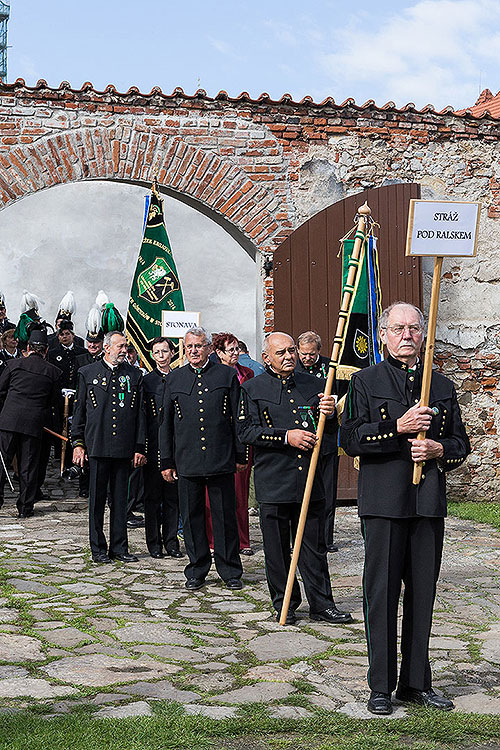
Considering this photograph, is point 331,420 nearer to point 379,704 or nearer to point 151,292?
point 379,704

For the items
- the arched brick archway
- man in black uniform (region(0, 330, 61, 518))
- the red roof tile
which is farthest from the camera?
the red roof tile

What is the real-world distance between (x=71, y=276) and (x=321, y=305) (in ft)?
26.5

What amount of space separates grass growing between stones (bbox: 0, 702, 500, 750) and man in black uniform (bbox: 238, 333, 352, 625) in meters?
1.79

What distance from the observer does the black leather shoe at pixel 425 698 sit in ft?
13.5

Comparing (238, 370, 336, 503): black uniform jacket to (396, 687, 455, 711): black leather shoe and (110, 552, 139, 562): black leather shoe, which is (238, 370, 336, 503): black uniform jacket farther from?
(110, 552, 139, 562): black leather shoe

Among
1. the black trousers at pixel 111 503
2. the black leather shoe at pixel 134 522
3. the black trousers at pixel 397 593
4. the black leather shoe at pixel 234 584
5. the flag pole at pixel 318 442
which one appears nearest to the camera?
the black trousers at pixel 397 593

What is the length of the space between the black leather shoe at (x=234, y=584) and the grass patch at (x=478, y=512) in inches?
148

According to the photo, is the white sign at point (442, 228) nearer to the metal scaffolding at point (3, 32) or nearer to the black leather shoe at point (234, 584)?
the black leather shoe at point (234, 584)

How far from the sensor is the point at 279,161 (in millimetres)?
10953

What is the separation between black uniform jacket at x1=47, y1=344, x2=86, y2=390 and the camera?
1183 centimetres

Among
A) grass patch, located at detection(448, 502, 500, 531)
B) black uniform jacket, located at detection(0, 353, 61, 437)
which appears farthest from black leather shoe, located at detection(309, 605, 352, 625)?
black uniform jacket, located at detection(0, 353, 61, 437)

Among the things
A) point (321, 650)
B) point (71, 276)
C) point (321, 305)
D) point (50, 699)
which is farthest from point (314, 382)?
point (71, 276)

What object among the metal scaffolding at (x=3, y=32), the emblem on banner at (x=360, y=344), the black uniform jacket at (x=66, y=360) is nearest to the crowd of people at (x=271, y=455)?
the black uniform jacket at (x=66, y=360)

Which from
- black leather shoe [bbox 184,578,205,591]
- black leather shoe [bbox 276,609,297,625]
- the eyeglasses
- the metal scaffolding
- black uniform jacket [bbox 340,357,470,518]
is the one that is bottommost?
black leather shoe [bbox 276,609,297,625]
